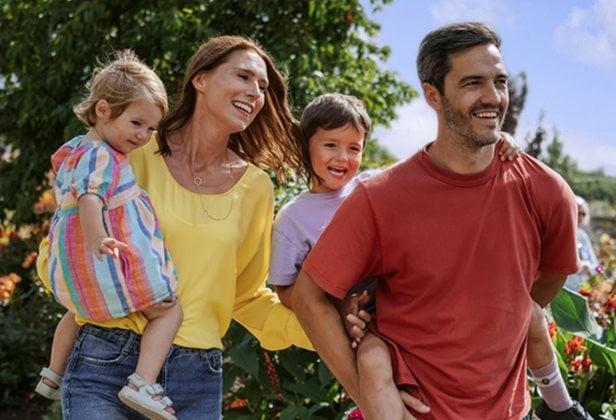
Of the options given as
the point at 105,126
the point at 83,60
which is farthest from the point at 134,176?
the point at 83,60

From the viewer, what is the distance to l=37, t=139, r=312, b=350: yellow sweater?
3.04 metres

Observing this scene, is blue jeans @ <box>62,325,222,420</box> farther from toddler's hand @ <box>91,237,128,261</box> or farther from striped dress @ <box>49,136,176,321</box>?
toddler's hand @ <box>91,237,128,261</box>

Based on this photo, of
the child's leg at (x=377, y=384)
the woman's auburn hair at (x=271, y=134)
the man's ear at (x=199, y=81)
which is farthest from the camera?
the woman's auburn hair at (x=271, y=134)

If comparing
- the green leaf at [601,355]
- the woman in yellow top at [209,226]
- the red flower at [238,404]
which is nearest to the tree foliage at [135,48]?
the red flower at [238,404]

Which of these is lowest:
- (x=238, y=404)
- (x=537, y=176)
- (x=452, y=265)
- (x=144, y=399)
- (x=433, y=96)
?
(x=238, y=404)

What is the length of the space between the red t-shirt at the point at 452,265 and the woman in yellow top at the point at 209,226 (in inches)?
16.3

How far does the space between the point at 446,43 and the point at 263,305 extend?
1.11 meters

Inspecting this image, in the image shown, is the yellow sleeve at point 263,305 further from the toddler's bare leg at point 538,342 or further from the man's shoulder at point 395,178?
the toddler's bare leg at point 538,342

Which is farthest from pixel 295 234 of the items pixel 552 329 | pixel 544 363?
pixel 552 329

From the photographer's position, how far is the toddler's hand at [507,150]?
286cm

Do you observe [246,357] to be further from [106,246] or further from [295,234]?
[106,246]

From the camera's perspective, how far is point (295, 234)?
10.6 ft

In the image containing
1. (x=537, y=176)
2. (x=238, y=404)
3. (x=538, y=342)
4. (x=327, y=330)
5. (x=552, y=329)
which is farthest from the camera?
(x=238, y=404)

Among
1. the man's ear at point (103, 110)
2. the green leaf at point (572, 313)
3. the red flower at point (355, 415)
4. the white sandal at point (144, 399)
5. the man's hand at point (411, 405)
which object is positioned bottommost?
the red flower at point (355, 415)
